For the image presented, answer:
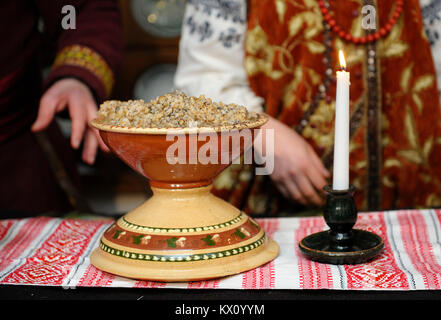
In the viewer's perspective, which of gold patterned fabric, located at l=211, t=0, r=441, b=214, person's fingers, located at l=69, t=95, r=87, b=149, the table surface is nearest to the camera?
the table surface

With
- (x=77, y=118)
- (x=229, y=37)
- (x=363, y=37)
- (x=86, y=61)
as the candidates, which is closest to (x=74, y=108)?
(x=77, y=118)

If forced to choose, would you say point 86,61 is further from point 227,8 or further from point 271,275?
point 271,275

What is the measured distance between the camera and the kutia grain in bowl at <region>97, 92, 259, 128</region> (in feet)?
2.20

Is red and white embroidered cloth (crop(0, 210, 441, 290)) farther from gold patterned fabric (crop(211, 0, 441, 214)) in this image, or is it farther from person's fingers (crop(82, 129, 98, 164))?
gold patterned fabric (crop(211, 0, 441, 214))

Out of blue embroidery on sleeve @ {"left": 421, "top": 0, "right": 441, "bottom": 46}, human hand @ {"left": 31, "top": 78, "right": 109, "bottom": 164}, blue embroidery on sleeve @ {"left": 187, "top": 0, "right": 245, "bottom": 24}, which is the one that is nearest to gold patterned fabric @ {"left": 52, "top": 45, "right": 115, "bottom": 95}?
human hand @ {"left": 31, "top": 78, "right": 109, "bottom": 164}

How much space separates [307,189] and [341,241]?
439 millimetres

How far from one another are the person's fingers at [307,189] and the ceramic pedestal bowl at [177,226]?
15.5 inches

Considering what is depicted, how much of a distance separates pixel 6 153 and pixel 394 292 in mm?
1078

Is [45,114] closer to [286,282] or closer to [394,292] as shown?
[286,282]

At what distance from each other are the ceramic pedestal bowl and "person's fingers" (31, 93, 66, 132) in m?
0.42

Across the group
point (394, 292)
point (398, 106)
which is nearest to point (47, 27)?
point (398, 106)

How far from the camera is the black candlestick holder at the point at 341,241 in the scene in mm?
692

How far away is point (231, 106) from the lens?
719mm

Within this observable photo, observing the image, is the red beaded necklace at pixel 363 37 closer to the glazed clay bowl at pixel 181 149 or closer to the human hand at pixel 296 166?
the human hand at pixel 296 166
